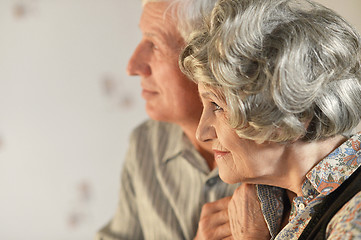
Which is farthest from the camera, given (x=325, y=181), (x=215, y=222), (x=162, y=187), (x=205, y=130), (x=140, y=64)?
(x=162, y=187)

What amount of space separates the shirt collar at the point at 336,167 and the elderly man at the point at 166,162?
33 cm

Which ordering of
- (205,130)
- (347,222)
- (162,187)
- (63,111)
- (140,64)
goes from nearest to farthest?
(347,222), (205,130), (140,64), (162,187), (63,111)

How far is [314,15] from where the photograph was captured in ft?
2.99

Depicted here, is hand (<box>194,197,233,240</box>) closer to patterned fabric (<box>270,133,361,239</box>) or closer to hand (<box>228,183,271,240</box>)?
hand (<box>228,183,271,240</box>)

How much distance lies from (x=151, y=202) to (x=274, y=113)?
74 cm

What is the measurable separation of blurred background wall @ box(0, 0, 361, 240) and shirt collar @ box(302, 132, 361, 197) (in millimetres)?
1602

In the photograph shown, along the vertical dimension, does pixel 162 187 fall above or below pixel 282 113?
below

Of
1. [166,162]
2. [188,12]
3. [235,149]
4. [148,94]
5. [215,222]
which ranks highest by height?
[188,12]

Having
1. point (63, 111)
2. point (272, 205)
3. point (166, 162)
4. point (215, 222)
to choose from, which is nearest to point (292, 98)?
point (272, 205)

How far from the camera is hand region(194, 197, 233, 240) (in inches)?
47.5

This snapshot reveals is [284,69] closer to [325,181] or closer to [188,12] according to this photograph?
[325,181]

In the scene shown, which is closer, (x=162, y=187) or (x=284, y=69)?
(x=284, y=69)

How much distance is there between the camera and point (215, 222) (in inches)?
48.5

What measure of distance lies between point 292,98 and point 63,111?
1.77 metres
